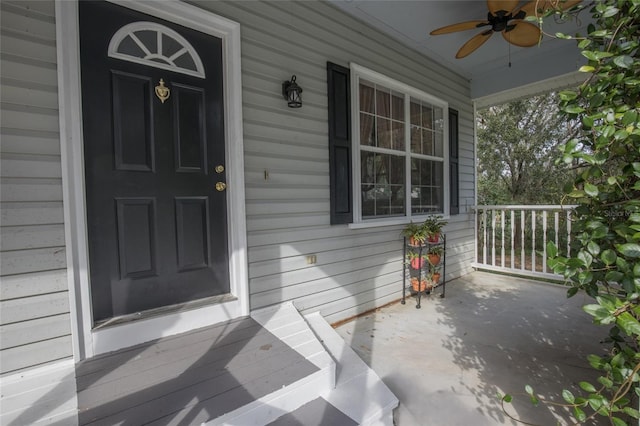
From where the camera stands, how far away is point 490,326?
2730mm

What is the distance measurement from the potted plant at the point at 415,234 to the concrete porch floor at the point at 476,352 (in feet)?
2.42

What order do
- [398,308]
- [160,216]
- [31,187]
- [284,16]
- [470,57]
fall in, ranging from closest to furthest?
[31,187]
[160,216]
[284,16]
[398,308]
[470,57]

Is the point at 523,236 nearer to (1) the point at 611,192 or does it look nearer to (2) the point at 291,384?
(1) the point at 611,192

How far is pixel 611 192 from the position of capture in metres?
1.06

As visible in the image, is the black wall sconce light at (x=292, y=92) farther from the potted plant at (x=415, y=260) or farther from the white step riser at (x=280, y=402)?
the potted plant at (x=415, y=260)

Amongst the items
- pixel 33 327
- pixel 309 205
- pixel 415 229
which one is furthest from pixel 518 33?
pixel 33 327

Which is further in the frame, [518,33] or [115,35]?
[518,33]

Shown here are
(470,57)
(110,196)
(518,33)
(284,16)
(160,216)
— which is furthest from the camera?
(470,57)

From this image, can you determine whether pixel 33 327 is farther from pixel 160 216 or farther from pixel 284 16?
pixel 284 16

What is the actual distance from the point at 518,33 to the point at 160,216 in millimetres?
3505

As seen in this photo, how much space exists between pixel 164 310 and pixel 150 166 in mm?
938

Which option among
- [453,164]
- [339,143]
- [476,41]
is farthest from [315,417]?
[453,164]

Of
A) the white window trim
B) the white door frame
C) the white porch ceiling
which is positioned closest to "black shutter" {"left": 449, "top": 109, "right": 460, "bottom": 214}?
the white window trim

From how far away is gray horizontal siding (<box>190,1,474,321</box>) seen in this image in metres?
2.24
